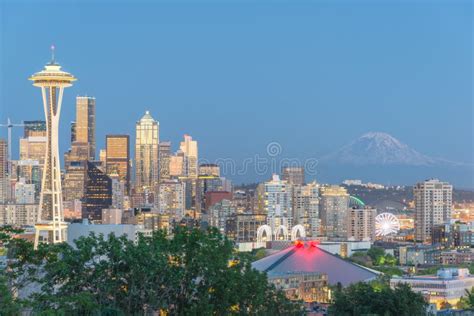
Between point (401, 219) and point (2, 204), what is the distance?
32.1 metres

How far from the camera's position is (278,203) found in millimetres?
86188

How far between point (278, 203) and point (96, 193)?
1251 centimetres

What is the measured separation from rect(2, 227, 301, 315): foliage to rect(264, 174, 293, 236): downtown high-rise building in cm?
6360

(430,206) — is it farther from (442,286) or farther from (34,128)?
(442,286)

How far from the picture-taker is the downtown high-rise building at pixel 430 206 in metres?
85.3

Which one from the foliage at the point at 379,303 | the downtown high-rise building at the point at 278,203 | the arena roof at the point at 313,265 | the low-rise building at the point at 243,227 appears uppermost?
the downtown high-rise building at the point at 278,203

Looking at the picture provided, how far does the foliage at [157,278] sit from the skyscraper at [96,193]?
66116 mm

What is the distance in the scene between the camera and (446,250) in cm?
6594

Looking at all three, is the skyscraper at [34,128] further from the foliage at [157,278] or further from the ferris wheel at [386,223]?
the foliage at [157,278]

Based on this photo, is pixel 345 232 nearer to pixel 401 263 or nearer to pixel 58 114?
pixel 401 263

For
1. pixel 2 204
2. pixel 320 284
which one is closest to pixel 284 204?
pixel 2 204

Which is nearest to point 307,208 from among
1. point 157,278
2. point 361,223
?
point 361,223

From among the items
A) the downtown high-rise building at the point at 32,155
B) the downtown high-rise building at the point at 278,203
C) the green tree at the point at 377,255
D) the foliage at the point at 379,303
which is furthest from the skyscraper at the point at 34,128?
the foliage at the point at 379,303

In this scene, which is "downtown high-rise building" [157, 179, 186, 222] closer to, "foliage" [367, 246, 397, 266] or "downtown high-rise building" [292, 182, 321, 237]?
"downtown high-rise building" [292, 182, 321, 237]
